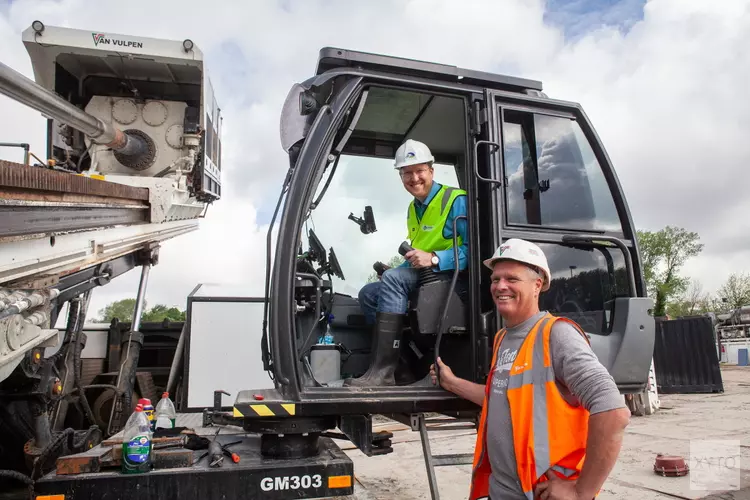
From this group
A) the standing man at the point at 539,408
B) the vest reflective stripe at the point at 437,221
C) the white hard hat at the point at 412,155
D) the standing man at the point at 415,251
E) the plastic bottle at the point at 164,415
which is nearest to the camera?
the standing man at the point at 539,408

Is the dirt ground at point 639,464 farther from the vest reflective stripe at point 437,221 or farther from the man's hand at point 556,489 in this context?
the man's hand at point 556,489

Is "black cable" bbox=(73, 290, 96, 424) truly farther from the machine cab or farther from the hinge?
the hinge

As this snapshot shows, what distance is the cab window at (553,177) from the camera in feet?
10.3

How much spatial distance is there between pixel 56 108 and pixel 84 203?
1273mm

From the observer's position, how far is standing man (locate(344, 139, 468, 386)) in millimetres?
3098

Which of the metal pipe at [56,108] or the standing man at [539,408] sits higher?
the metal pipe at [56,108]

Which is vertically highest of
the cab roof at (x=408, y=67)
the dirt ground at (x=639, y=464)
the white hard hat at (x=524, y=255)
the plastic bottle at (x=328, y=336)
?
the cab roof at (x=408, y=67)

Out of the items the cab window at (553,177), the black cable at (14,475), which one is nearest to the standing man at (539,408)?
the cab window at (553,177)

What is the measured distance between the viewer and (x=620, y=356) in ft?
9.70

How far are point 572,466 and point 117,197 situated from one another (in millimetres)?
3789

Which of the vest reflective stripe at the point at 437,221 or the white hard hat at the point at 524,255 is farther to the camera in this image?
the vest reflective stripe at the point at 437,221

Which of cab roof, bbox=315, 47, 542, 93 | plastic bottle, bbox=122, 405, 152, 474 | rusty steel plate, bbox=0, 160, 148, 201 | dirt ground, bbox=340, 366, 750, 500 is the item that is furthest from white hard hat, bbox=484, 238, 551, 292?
dirt ground, bbox=340, 366, 750, 500

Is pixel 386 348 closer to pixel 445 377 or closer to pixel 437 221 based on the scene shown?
pixel 445 377

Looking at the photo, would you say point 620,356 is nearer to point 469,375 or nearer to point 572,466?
point 469,375
